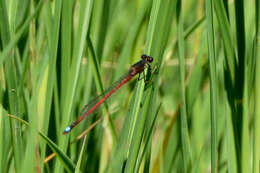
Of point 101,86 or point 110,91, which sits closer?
point 101,86

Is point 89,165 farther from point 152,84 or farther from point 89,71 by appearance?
point 152,84

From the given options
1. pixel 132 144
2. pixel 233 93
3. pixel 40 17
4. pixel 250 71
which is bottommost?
pixel 132 144

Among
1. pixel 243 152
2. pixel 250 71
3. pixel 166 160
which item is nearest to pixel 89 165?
pixel 166 160

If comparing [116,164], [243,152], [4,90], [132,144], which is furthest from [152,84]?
[4,90]

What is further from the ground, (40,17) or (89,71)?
(40,17)

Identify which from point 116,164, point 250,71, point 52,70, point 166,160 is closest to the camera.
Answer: point 116,164

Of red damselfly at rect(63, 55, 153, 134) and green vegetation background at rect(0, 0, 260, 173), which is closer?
green vegetation background at rect(0, 0, 260, 173)

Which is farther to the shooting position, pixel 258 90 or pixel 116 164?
pixel 258 90

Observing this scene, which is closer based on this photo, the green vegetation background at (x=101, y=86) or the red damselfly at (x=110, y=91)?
the green vegetation background at (x=101, y=86)

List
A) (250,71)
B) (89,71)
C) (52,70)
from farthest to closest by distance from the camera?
(89,71)
(250,71)
(52,70)
